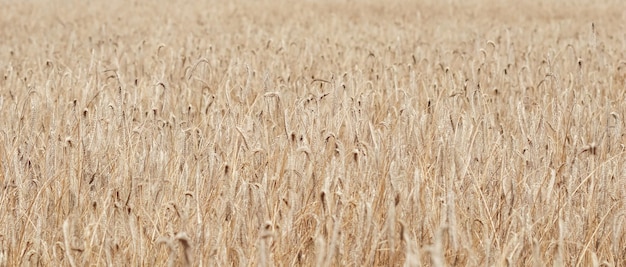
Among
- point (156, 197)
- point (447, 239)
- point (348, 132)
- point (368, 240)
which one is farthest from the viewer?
point (348, 132)

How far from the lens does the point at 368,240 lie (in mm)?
1537

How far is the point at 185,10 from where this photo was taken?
1016 centimetres

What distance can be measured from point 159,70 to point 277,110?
1.76 metres

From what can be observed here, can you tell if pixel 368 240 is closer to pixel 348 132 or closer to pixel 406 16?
pixel 348 132

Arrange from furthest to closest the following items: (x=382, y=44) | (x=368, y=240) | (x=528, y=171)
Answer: (x=382, y=44) → (x=528, y=171) → (x=368, y=240)

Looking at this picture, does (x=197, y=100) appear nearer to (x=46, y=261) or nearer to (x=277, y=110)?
(x=277, y=110)

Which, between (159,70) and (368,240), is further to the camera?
(159,70)

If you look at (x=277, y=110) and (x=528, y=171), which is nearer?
(x=528, y=171)

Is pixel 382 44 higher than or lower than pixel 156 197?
lower

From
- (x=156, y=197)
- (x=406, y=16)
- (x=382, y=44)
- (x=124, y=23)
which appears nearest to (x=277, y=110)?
(x=156, y=197)

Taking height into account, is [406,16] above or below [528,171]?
below

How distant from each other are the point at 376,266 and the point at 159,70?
3144 mm

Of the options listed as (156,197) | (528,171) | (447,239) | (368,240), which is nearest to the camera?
(368,240)

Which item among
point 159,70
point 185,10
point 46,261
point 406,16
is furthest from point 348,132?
point 185,10
